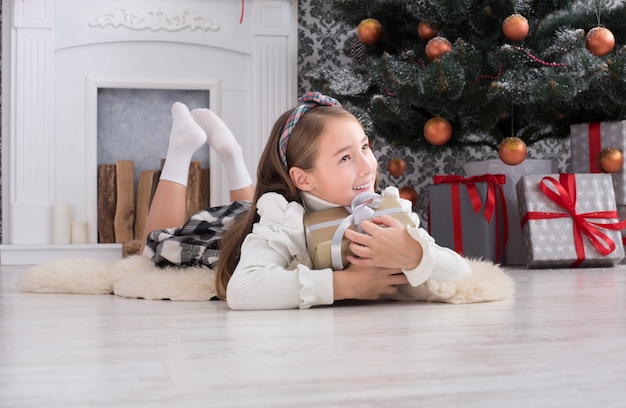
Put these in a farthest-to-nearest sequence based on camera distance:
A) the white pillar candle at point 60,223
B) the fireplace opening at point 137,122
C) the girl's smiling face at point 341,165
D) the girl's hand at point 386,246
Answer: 1. the fireplace opening at point 137,122
2. the white pillar candle at point 60,223
3. the girl's smiling face at point 341,165
4. the girl's hand at point 386,246

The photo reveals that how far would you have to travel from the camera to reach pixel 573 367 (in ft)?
2.60

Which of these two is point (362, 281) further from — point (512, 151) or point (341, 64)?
point (341, 64)

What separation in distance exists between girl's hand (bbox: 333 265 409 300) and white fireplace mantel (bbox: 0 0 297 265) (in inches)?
88.2

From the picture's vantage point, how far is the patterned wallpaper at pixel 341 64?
12.3 ft

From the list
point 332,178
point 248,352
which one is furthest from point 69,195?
point 248,352

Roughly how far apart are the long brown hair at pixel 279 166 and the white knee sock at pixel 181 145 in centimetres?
48

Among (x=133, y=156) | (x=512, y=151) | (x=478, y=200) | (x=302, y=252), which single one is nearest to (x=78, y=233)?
(x=133, y=156)

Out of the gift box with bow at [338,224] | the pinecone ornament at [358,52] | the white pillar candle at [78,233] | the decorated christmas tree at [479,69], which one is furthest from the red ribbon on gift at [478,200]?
the white pillar candle at [78,233]

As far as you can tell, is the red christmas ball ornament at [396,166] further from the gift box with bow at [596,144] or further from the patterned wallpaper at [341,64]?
the gift box with bow at [596,144]

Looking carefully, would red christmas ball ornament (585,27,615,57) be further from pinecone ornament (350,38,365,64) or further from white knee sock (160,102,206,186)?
white knee sock (160,102,206,186)

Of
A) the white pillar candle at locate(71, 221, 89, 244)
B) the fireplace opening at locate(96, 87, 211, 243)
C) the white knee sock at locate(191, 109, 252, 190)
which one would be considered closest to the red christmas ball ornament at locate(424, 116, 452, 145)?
the white knee sock at locate(191, 109, 252, 190)

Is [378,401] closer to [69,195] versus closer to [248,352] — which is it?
[248,352]

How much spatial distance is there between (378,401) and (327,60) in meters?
3.24

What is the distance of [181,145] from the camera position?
2002 mm
